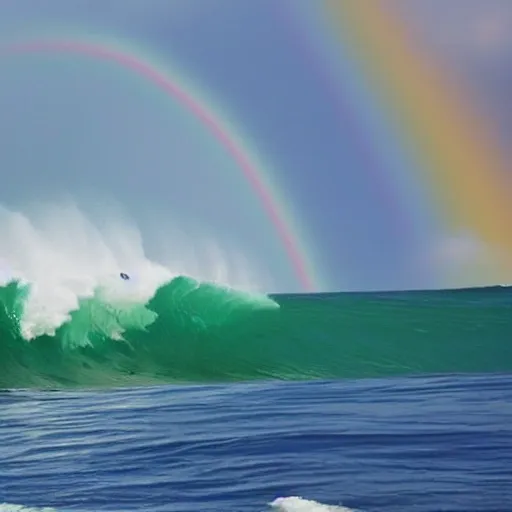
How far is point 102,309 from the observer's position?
3009 cm

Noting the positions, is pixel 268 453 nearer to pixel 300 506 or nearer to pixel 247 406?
pixel 300 506

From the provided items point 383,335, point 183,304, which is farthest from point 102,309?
point 383,335

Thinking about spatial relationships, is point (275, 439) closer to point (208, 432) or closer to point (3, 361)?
point (208, 432)

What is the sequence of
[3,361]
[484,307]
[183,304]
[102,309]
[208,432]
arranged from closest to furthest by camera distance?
[208,432]
[3,361]
[102,309]
[183,304]
[484,307]

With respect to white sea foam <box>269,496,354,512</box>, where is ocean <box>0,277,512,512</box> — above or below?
above

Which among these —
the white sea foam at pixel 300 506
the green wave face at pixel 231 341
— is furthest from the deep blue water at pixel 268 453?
the green wave face at pixel 231 341

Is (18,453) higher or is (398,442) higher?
(398,442)

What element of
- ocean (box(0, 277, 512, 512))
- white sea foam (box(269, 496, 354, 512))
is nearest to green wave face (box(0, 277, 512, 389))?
ocean (box(0, 277, 512, 512))

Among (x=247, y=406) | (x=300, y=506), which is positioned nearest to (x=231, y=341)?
(x=247, y=406)

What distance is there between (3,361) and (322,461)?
17086mm

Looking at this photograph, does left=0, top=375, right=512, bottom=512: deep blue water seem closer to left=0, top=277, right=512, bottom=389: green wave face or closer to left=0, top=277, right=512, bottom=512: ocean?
left=0, top=277, right=512, bottom=512: ocean

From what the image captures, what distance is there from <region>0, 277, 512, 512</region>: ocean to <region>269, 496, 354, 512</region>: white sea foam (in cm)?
3

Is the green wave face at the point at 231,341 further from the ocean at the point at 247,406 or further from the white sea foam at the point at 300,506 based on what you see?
the white sea foam at the point at 300,506

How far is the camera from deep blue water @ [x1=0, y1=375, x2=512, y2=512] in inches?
334
